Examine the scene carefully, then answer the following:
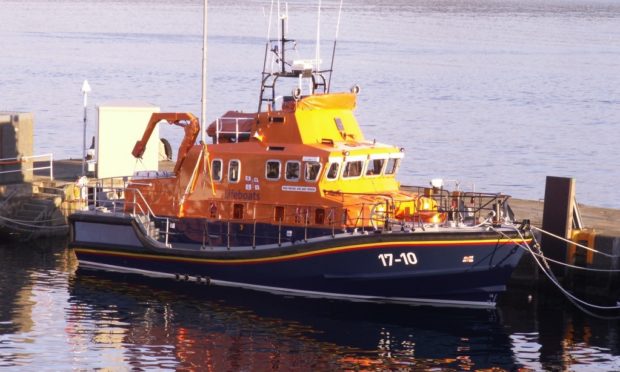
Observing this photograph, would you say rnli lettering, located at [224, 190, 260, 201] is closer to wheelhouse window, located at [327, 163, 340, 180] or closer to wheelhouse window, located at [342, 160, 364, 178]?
wheelhouse window, located at [327, 163, 340, 180]

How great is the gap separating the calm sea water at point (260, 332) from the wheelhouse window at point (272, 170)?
2532 millimetres

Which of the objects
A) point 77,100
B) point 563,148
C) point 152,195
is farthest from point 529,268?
point 77,100

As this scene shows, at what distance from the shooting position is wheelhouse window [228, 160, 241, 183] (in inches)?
1049

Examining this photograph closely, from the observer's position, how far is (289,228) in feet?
86.0

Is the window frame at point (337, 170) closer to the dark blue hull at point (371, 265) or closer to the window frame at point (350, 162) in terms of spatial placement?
the window frame at point (350, 162)

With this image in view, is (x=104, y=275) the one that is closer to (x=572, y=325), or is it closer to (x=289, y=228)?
(x=289, y=228)

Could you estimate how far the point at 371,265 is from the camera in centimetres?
2527

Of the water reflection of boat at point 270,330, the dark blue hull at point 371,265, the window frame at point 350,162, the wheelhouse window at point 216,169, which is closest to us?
the water reflection of boat at point 270,330

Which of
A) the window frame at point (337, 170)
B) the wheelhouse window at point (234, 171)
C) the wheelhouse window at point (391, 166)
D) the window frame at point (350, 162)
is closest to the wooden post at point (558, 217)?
the wheelhouse window at point (391, 166)

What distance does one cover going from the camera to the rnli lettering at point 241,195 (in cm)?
2658

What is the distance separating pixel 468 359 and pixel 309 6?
13741 centimetres

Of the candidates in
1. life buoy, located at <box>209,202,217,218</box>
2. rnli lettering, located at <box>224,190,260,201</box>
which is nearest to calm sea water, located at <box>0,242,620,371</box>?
life buoy, located at <box>209,202,217,218</box>

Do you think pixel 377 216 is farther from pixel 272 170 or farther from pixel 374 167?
pixel 272 170

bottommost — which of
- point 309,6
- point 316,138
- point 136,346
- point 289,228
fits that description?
point 136,346
